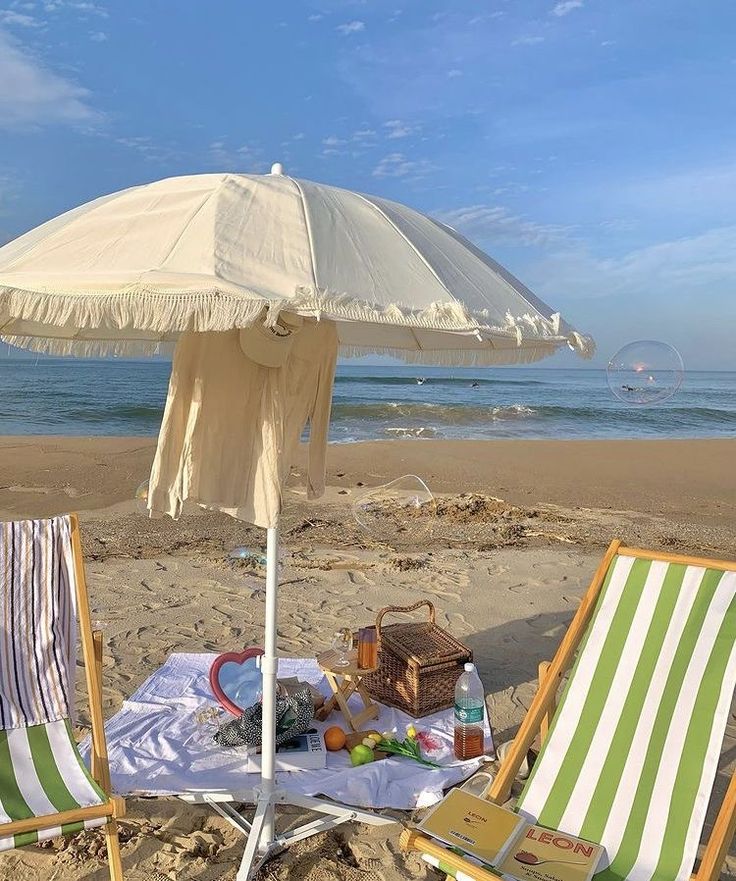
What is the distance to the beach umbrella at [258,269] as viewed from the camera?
1860 millimetres

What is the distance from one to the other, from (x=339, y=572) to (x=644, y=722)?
378cm

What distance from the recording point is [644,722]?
2.60 meters

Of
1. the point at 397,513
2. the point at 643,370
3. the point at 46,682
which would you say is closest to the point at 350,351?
the point at 46,682

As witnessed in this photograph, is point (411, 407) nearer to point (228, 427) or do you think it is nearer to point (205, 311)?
point (228, 427)

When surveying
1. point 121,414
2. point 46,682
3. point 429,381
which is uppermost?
point 429,381

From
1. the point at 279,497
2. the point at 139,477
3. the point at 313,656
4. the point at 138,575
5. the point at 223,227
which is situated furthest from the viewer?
the point at 139,477

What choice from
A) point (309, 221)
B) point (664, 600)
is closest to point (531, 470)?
point (664, 600)

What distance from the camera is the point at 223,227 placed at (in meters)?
2.05

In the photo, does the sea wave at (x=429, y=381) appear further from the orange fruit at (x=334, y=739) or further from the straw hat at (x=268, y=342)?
the straw hat at (x=268, y=342)

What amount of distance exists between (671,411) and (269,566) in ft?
90.1

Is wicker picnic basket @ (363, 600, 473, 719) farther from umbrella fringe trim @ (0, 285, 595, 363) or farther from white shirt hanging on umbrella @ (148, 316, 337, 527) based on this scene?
umbrella fringe trim @ (0, 285, 595, 363)

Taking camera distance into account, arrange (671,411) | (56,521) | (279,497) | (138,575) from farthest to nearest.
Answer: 1. (671,411)
2. (138,575)
3. (56,521)
4. (279,497)

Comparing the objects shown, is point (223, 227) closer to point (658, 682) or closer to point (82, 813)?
point (82, 813)

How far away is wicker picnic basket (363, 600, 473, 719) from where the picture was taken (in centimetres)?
371
